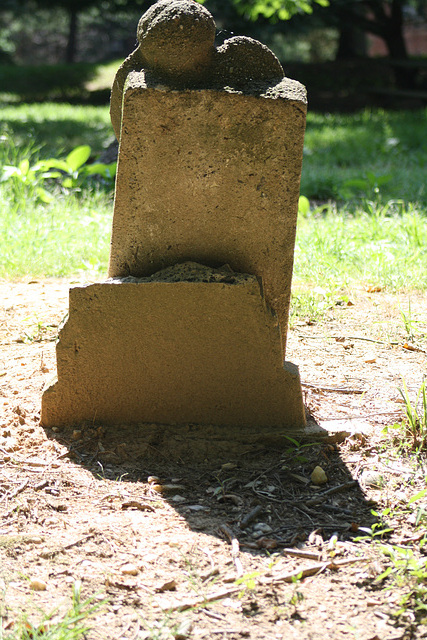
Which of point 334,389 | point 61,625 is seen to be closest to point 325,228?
point 334,389

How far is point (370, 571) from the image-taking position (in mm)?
1830

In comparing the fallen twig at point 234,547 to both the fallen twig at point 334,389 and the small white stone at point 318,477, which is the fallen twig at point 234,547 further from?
the fallen twig at point 334,389

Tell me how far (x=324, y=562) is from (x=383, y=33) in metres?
13.6

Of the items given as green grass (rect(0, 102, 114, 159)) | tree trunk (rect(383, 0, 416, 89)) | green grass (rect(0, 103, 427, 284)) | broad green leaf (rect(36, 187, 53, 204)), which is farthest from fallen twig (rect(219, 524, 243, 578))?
tree trunk (rect(383, 0, 416, 89))

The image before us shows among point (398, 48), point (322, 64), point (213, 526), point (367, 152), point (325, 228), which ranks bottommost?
point (213, 526)

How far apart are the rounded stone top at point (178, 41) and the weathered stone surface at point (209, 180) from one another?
0.09 meters

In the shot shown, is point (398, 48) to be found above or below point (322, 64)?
above

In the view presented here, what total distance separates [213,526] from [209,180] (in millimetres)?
1155

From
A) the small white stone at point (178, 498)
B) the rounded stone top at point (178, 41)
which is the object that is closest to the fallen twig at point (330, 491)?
the small white stone at point (178, 498)

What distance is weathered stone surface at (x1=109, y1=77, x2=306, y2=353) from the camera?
230cm

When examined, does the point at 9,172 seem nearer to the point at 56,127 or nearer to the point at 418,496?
the point at 418,496

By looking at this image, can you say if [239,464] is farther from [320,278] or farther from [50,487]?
[320,278]

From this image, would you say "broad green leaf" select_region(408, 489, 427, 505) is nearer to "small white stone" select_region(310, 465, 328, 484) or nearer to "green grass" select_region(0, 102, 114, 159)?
"small white stone" select_region(310, 465, 328, 484)

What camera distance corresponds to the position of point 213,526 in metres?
2.06
